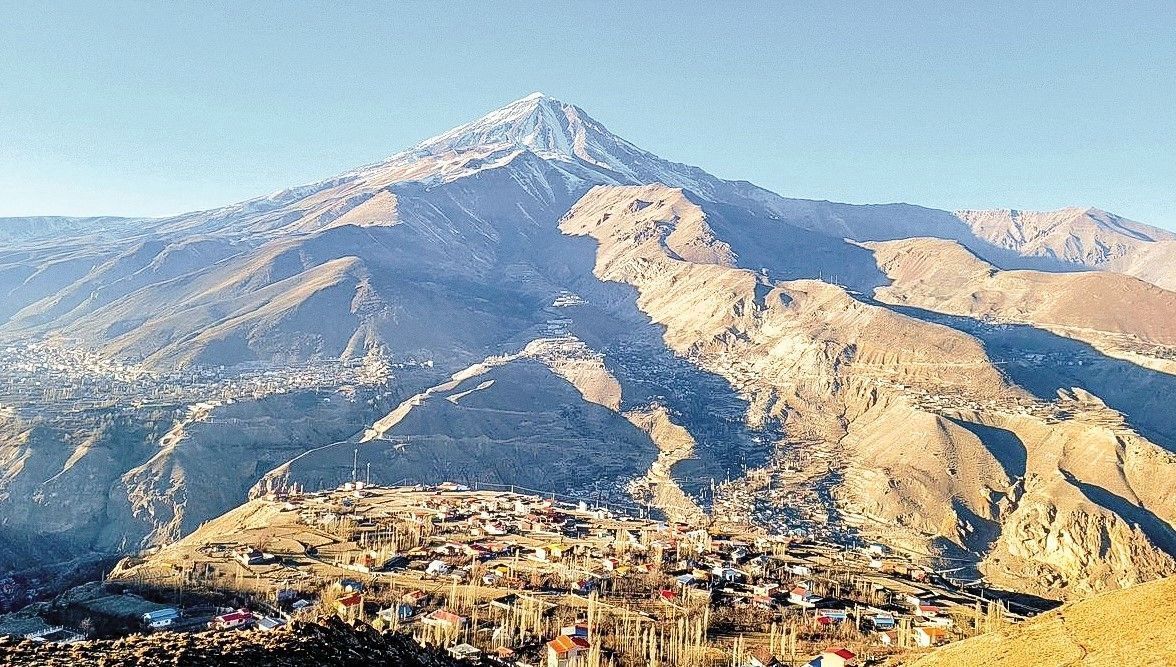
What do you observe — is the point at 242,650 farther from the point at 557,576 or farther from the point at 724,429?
the point at 724,429

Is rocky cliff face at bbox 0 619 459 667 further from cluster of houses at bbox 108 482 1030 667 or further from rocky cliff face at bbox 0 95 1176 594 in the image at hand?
rocky cliff face at bbox 0 95 1176 594

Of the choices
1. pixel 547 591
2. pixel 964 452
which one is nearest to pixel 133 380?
pixel 547 591

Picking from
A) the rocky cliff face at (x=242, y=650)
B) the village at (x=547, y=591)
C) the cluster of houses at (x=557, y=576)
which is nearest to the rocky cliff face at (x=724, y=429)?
the cluster of houses at (x=557, y=576)

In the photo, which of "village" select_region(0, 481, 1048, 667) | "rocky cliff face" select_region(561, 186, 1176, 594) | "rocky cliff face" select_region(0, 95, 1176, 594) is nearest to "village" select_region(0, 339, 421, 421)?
"rocky cliff face" select_region(0, 95, 1176, 594)

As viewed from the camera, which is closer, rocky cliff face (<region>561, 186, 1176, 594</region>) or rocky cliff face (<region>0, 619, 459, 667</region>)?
rocky cliff face (<region>0, 619, 459, 667</region>)

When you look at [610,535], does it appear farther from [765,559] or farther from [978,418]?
[978,418]

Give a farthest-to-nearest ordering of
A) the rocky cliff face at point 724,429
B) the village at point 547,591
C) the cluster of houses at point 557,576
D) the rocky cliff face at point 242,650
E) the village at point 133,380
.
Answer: the village at point 133,380, the rocky cliff face at point 724,429, the cluster of houses at point 557,576, the village at point 547,591, the rocky cliff face at point 242,650

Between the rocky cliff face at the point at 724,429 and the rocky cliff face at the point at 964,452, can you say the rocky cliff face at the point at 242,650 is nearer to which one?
the rocky cliff face at the point at 964,452

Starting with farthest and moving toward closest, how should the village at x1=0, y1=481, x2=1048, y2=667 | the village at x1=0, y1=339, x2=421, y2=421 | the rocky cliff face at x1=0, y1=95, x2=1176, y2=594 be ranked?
the village at x1=0, y1=339, x2=421, y2=421 < the rocky cliff face at x1=0, y1=95, x2=1176, y2=594 < the village at x1=0, y1=481, x2=1048, y2=667

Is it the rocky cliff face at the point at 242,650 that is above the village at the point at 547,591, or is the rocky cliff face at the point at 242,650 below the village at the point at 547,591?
above
